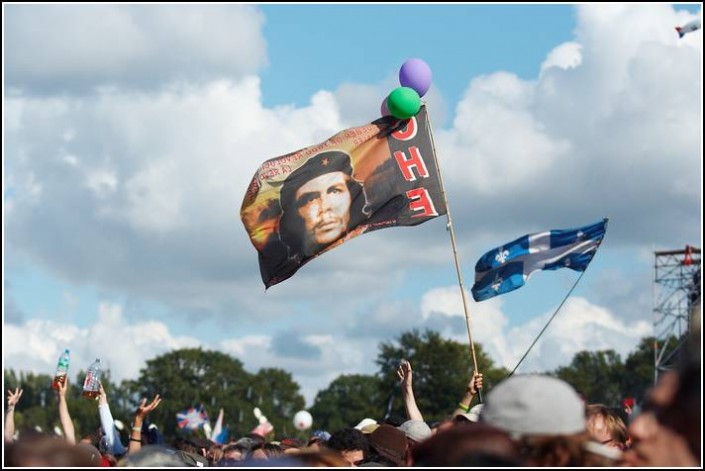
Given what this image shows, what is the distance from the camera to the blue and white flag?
14.8 m

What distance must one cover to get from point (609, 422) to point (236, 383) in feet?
547

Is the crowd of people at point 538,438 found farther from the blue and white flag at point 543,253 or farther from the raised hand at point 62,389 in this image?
the blue and white flag at point 543,253

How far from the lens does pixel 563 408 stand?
5.97m

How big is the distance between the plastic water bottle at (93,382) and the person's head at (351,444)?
4.09 metres

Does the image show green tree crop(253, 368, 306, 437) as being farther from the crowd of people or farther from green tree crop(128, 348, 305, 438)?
the crowd of people

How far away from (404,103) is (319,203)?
1.52 meters

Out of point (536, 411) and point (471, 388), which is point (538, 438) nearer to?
point (536, 411)

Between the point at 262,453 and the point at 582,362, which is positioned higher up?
the point at 582,362

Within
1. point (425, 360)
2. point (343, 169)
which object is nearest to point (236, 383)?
point (425, 360)

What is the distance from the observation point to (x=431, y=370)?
118 m

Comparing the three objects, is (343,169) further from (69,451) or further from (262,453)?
(69,451)

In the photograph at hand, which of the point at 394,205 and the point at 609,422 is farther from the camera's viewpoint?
the point at 394,205

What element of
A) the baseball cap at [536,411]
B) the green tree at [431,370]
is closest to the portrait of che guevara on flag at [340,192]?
the baseball cap at [536,411]

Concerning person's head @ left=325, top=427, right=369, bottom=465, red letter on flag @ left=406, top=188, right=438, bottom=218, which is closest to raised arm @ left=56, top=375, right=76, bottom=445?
person's head @ left=325, top=427, right=369, bottom=465
